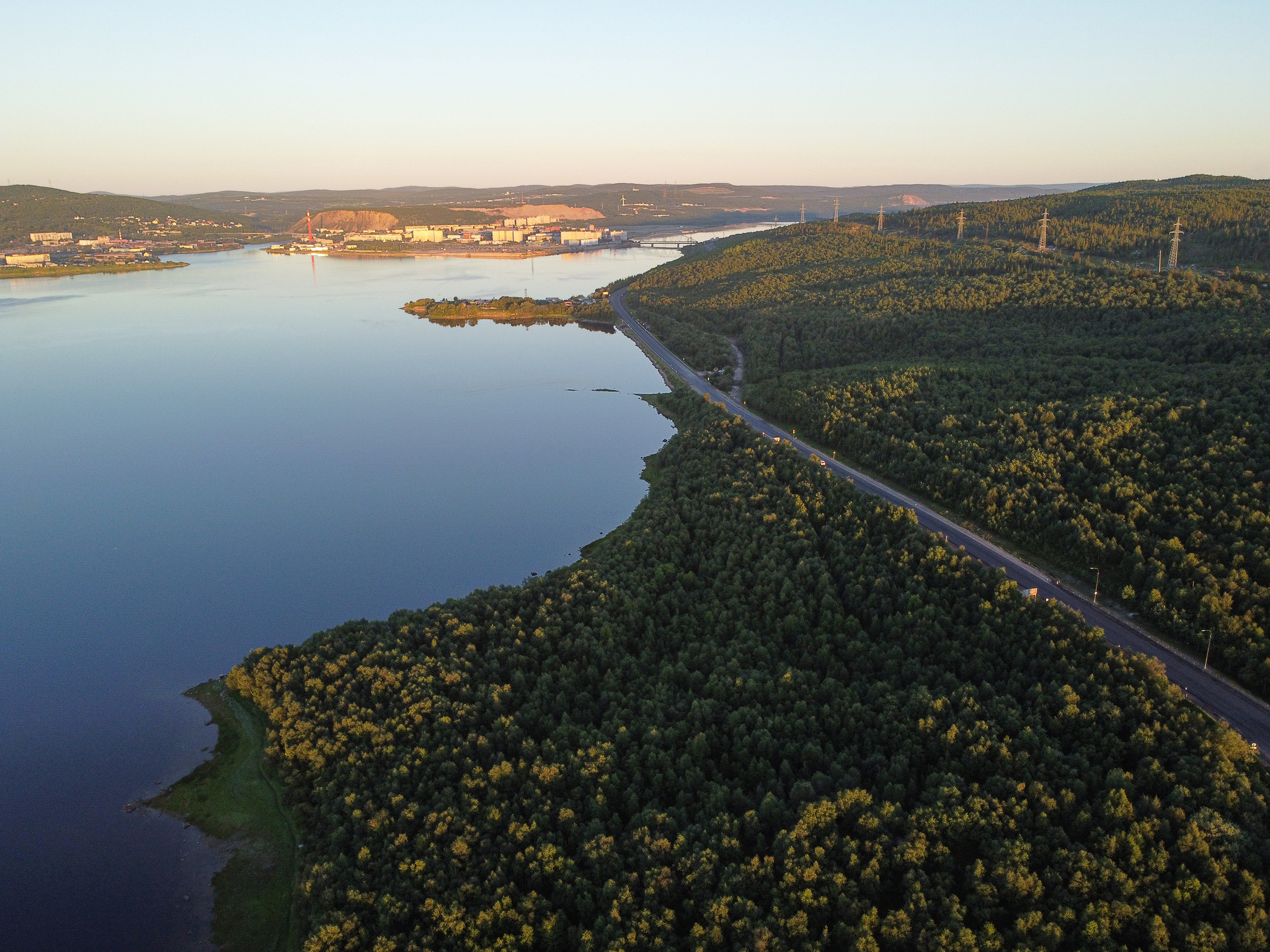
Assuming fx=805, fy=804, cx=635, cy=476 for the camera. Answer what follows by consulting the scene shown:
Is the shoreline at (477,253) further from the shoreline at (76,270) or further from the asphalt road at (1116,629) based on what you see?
the asphalt road at (1116,629)

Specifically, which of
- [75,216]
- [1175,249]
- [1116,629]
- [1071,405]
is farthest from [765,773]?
[75,216]

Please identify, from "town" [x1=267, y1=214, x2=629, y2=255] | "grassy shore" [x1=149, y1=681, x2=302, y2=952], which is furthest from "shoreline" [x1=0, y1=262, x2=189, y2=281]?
"grassy shore" [x1=149, y1=681, x2=302, y2=952]

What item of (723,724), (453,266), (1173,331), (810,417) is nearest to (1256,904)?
(723,724)

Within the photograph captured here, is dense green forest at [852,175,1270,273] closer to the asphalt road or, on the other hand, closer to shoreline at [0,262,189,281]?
the asphalt road

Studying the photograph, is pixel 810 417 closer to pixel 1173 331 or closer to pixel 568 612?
pixel 1173 331

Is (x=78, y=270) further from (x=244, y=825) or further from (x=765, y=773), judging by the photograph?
(x=765, y=773)
